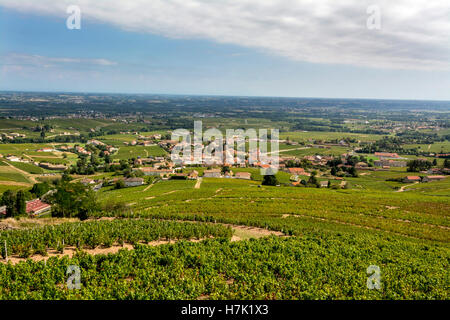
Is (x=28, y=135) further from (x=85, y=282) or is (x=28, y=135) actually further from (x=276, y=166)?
(x=85, y=282)

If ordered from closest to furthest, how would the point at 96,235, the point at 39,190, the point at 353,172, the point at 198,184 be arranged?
1. the point at 96,235
2. the point at 39,190
3. the point at 198,184
4. the point at 353,172

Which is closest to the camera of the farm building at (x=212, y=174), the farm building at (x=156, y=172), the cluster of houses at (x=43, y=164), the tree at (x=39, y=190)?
the tree at (x=39, y=190)

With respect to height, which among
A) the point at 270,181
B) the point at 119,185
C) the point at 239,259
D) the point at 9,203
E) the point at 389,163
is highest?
the point at 239,259

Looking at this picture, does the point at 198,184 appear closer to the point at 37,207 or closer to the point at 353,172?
the point at 37,207

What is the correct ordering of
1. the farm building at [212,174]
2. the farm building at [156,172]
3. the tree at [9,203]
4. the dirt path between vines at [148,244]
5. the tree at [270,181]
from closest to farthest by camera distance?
the dirt path between vines at [148,244]
the tree at [9,203]
the tree at [270,181]
the farm building at [212,174]
the farm building at [156,172]

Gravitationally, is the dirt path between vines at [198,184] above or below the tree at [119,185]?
above

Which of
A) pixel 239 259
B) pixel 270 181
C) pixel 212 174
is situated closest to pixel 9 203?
pixel 239 259

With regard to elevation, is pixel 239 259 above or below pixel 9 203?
above

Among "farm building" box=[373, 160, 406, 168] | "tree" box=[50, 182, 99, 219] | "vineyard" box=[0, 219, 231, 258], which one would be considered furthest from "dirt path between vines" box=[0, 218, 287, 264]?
"farm building" box=[373, 160, 406, 168]

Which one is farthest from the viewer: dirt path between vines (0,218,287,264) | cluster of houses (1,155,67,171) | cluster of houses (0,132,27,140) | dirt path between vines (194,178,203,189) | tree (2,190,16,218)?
cluster of houses (0,132,27,140)

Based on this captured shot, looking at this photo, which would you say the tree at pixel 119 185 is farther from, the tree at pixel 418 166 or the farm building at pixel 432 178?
the tree at pixel 418 166

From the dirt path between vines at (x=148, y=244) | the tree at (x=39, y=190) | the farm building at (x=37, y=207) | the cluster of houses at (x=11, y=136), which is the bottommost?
the farm building at (x=37, y=207)

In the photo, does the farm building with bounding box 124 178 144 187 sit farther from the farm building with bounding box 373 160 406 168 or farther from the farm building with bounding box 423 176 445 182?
the farm building with bounding box 373 160 406 168

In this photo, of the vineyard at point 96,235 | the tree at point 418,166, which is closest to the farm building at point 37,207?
the vineyard at point 96,235
